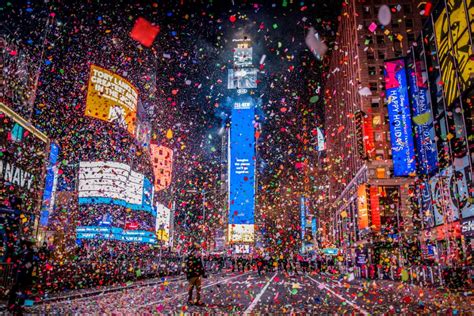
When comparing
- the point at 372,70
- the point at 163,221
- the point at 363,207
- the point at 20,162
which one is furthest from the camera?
the point at 163,221

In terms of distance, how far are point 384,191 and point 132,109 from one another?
31.2m

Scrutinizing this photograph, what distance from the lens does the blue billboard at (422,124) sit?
3175cm

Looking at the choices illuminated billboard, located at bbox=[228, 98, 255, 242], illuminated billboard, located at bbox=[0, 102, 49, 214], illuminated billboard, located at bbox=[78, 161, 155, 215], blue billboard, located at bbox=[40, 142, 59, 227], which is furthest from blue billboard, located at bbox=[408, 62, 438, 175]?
illuminated billboard, located at bbox=[228, 98, 255, 242]

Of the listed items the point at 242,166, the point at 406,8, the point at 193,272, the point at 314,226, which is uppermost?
the point at 406,8

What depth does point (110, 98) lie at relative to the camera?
4047 centimetres

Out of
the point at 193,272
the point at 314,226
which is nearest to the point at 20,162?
the point at 193,272

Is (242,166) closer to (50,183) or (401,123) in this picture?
(401,123)

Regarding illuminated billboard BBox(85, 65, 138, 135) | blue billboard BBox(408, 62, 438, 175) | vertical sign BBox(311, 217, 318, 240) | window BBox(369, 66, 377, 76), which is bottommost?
vertical sign BBox(311, 217, 318, 240)

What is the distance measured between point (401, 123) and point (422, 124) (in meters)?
2.67

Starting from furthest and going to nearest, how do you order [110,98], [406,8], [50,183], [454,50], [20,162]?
[406,8]
[110,98]
[50,183]
[454,50]
[20,162]

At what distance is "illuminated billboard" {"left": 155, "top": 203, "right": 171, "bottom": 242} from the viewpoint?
61.8 m

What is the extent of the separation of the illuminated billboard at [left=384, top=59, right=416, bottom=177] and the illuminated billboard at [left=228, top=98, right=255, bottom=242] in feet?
310

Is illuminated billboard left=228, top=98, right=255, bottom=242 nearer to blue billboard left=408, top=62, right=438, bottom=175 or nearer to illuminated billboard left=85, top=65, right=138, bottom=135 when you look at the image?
illuminated billboard left=85, top=65, right=138, bottom=135

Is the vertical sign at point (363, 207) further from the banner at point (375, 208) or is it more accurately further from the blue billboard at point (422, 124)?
the blue billboard at point (422, 124)
